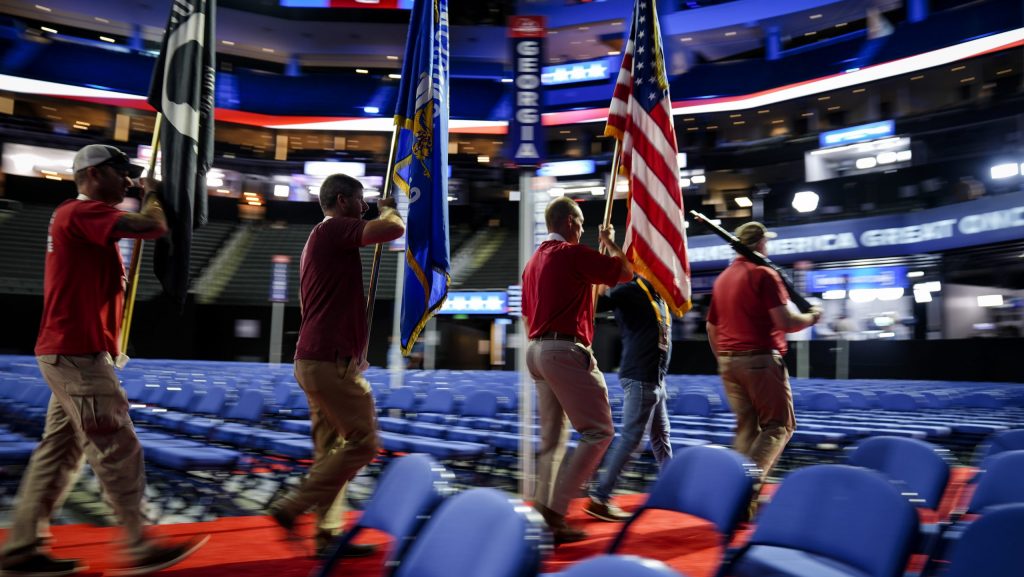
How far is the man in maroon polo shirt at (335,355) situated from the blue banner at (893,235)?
11.5 metres

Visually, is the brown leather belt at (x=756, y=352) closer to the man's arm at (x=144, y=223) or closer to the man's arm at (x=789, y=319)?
the man's arm at (x=789, y=319)

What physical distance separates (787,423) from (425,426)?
3.83m

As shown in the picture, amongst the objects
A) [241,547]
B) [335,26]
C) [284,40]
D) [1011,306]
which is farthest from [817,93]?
[241,547]

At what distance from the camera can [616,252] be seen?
3.78 meters

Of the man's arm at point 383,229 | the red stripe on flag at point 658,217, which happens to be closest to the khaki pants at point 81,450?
the man's arm at point 383,229

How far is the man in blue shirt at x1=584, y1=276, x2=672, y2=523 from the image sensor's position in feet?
14.3

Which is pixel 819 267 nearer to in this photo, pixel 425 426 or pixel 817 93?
pixel 817 93

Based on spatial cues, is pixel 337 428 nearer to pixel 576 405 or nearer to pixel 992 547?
pixel 576 405

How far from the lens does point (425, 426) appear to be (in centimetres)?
705

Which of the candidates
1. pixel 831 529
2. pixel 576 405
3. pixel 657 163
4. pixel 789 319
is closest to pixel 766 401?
pixel 789 319

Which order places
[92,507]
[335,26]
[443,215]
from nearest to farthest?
[443,215]
[92,507]
[335,26]

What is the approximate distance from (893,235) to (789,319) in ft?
54.2

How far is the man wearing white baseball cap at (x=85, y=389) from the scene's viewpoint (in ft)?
9.28

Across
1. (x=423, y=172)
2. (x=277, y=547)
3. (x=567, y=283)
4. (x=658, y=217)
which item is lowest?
(x=277, y=547)
